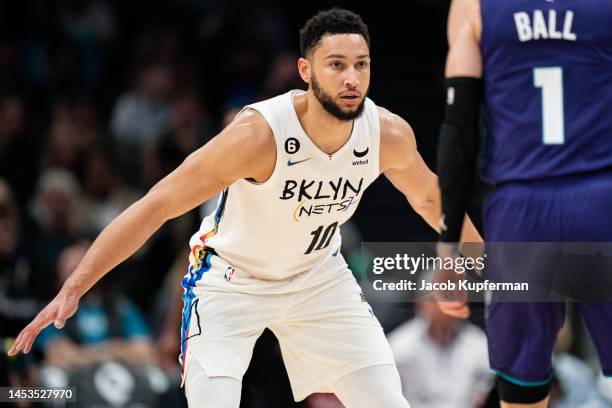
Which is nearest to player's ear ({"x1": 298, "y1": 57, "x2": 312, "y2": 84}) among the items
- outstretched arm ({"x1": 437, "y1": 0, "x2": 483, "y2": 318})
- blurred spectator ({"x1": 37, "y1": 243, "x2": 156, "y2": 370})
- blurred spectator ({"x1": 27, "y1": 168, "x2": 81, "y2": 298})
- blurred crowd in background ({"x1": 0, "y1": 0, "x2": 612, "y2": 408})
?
outstretched arm ({"x1": 437, "y1": 0, "x2": 483, "y2": 318})

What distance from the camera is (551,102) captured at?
15.7ft

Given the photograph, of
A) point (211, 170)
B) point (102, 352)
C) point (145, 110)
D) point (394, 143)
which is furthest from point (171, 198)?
point (145, 110)

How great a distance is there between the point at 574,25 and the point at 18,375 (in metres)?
4.99

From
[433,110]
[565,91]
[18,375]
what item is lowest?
[18,375]

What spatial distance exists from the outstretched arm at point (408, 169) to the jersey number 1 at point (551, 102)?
1107 millimetres

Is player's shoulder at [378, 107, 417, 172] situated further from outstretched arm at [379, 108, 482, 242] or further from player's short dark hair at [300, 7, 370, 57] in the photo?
player's short dark hair at [300, 7, 370, 57]

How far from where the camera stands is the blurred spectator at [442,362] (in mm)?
8500

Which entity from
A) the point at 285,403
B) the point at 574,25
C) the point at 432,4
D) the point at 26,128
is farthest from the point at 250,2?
the point at 574,25

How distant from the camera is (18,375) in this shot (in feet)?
25.7

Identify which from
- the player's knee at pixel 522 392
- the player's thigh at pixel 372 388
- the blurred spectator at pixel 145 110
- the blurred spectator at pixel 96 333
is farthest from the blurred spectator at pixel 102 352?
the player's knee at pixel 522 392

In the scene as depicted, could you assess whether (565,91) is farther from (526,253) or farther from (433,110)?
(433,110)

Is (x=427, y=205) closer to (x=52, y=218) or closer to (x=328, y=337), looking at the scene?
(x=328, y=337)

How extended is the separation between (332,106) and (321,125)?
14 cm
